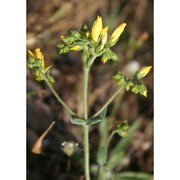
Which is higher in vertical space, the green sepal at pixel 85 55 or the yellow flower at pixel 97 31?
the yellow flower at pixel 97 31

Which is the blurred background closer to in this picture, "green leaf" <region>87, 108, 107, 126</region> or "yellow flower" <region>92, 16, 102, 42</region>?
"green leaf" <region>87, 108, 107, 126</region>

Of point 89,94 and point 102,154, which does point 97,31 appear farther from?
Answer: point 89,94

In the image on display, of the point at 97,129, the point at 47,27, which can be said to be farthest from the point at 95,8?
the point at 97,129

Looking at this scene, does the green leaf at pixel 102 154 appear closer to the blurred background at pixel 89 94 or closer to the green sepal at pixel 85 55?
the blurred background at pixel 89 94

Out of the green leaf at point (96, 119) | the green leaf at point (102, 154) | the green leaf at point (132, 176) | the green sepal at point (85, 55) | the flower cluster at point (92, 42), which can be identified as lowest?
the green leaf at point (132, 176)

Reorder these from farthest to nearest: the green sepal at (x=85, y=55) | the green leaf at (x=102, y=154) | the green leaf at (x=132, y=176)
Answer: the green leaf at (x=132, y=176) → the green leaf at (x=102, y=154) → the green sepal at (x=85, y=55)

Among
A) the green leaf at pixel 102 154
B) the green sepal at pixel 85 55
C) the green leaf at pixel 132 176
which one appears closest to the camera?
the green sepal at pixel 85 55

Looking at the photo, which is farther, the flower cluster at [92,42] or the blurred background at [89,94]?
the blurred background at [89,94]

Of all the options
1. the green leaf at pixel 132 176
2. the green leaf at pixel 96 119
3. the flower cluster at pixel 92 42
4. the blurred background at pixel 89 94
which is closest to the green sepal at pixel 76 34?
the flower cluster at pixel 92 42
